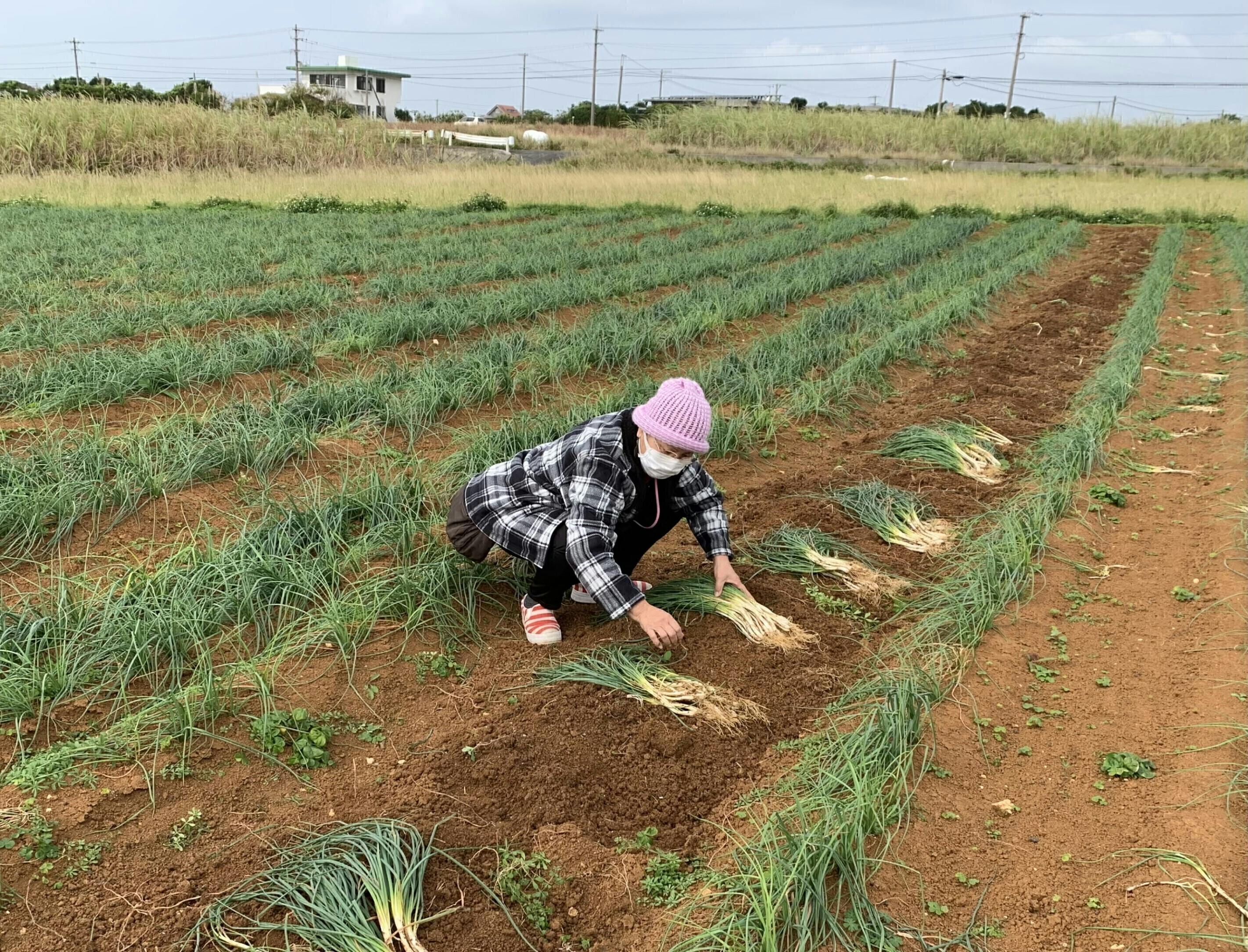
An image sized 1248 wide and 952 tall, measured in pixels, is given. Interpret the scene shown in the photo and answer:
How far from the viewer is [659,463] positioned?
97.0 inches

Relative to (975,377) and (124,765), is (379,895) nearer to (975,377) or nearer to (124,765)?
(124,765)

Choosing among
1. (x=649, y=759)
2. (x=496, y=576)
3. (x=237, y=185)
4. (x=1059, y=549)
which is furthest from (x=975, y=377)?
(x=237, y=185)

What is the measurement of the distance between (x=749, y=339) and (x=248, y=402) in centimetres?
390

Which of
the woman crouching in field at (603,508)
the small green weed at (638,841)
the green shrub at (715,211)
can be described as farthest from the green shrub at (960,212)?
the small green weed at (638,841)

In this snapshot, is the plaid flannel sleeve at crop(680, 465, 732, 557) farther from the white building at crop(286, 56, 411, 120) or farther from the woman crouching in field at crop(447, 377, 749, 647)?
the white building at crop(286, 56, 411, 120)

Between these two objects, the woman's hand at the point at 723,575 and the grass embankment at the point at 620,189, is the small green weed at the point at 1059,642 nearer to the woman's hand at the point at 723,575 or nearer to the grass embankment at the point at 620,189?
the woman's hand at the point at 723,575

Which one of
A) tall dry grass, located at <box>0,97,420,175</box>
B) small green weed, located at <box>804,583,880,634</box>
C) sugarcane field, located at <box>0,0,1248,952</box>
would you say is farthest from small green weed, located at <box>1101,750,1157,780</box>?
tall dry grass, located at <box>0,97,420,175</box>

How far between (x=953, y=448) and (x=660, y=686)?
2.56 metres

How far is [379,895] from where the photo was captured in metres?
1.71

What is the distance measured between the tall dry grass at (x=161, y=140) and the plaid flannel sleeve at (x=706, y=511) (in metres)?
18.6

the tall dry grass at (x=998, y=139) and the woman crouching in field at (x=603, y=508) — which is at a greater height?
the tall dry grass at (x=998, y=139)

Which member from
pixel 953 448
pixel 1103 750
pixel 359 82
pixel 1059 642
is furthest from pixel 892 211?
pixel 359 82

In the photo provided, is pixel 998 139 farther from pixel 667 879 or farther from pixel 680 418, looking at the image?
pixel 667 879

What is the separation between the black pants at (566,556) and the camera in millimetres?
2631
